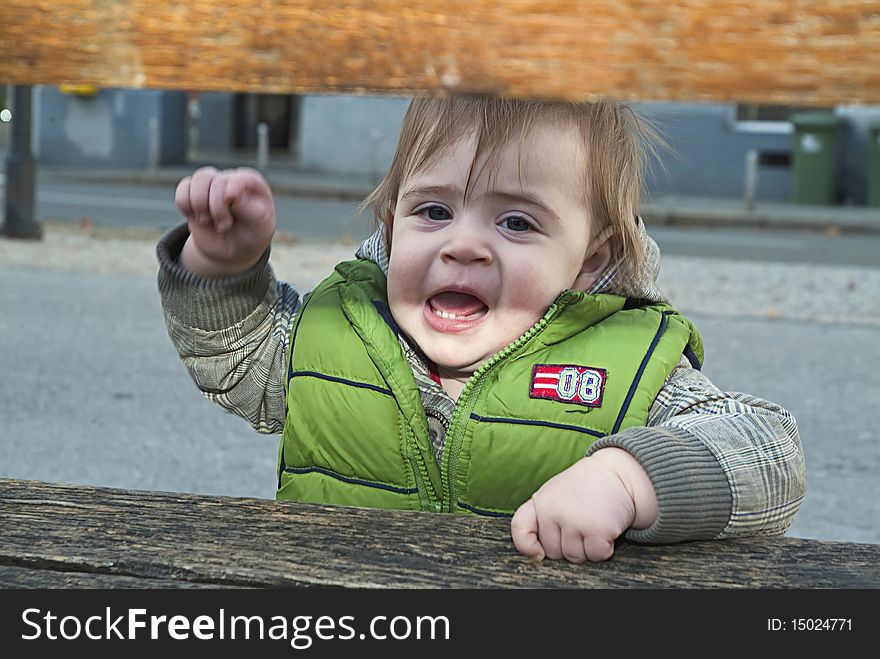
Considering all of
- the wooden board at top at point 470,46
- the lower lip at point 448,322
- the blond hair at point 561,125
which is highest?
the wooden board at top at point 470,46

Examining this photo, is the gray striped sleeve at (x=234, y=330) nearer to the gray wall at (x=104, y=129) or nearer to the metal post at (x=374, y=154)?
the metal post at (x=374, y=154)

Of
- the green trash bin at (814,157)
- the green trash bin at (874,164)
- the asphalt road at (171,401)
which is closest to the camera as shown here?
the asphalt road at (171,401)

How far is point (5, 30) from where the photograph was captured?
0.95 m

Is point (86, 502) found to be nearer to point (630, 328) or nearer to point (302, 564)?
point (302, 564)

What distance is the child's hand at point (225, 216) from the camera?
65.9 inches

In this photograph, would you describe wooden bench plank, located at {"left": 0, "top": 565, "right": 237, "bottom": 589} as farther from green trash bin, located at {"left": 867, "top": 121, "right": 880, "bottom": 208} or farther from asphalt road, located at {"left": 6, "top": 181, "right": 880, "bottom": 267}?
green trash bin, located at {"left": 867, "top": 121, "right": 880, "bottom": 208}

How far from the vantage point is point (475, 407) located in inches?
72.5

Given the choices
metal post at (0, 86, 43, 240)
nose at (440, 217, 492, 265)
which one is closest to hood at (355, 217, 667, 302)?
nose at (440, 217, 492, 265)

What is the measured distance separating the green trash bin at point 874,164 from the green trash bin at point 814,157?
1.65 ft

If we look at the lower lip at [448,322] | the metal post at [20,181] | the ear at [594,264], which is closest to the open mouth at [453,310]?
the lower lip at [448,322]

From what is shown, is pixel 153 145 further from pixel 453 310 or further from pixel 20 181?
pixel 453 310

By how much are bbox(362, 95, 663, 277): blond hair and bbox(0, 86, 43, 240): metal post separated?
8.47 m
